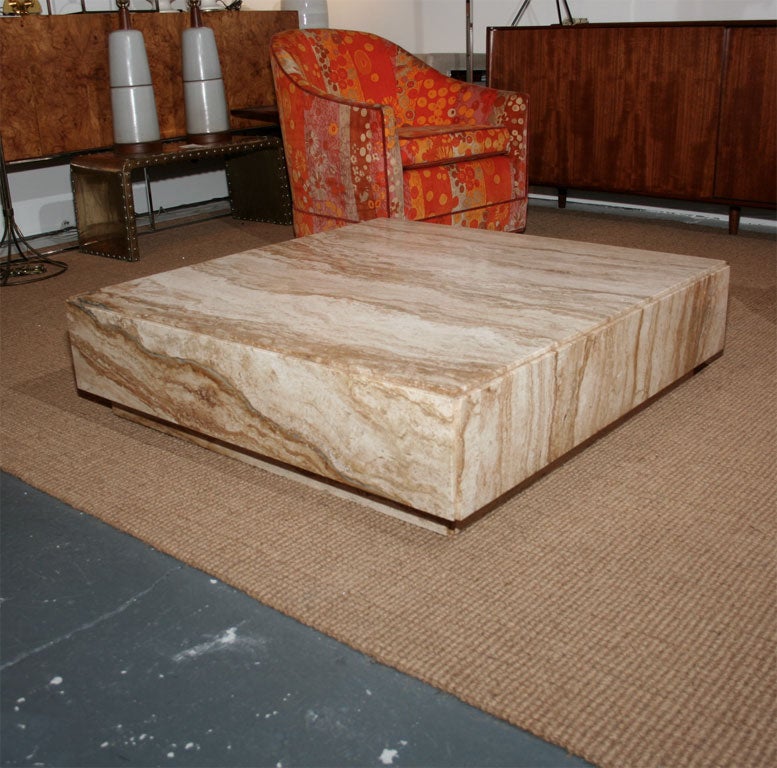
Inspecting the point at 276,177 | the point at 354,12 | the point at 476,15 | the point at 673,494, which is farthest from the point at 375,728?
the point at 354,12

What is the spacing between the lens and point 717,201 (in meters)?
3.54

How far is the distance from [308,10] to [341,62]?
3.29ft

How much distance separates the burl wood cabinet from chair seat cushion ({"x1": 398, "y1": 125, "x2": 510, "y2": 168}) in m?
0.58

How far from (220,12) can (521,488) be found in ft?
10.4

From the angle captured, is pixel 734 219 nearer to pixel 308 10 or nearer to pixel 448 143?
pixel 448 143

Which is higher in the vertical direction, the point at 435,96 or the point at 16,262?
the point at 435,96

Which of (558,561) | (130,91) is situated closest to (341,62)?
(130,91)

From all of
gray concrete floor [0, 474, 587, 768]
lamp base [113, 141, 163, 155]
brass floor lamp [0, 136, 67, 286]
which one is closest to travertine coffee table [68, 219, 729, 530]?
gray concrete floor [0, 474, 587, 768]

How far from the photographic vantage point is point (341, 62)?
3.48 metres

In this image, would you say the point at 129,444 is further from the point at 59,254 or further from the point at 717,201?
the point at 717,201

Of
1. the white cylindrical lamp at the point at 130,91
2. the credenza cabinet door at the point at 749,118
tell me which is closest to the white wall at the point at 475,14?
the credenza cabinet door at the point at 749,118

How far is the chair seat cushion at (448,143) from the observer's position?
124 inches

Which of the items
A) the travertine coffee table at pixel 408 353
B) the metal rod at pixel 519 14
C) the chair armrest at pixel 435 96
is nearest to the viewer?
the travertine coffee table at pixel 408 353

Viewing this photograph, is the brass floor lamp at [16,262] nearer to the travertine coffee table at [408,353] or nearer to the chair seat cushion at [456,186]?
the chair seat cushion at [456,186]
